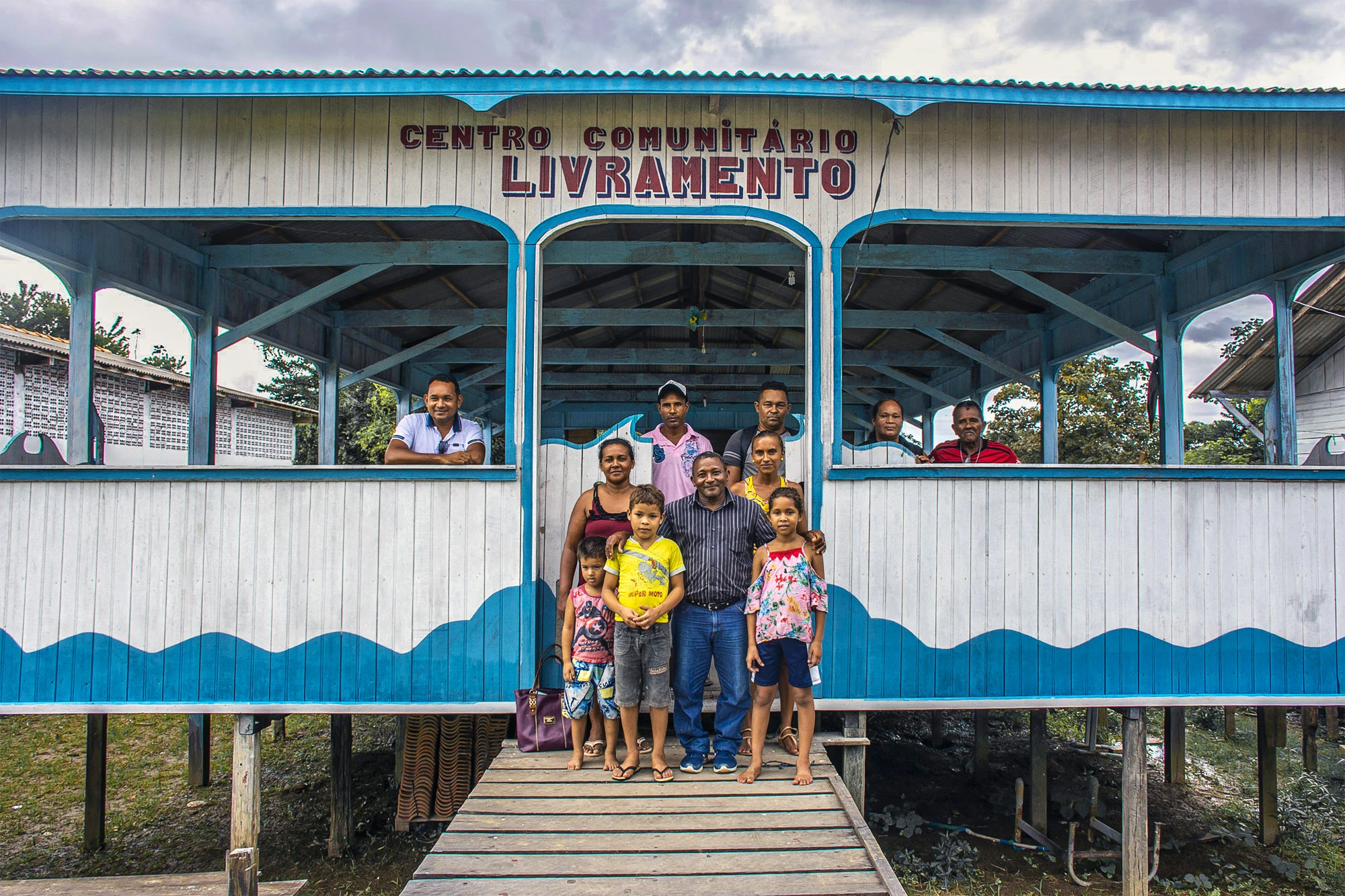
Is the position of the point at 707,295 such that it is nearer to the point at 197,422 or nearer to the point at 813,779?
the point at 197,422

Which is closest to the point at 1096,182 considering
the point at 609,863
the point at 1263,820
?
the point at 609,863

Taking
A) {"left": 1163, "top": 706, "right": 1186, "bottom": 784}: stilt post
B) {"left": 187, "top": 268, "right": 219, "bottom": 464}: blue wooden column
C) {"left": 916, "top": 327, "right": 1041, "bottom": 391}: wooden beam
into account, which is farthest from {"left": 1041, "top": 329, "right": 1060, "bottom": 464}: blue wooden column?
{"left": 187, "top": 268, "right": 219, "bottom": 464}: blue wooden column

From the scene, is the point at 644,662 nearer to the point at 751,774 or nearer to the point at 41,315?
the point at 751,774

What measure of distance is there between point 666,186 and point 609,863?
139 inches

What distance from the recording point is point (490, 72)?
14.1 ft

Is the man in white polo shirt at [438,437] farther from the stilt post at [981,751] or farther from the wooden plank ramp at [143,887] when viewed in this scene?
the stilt post at [981,751]

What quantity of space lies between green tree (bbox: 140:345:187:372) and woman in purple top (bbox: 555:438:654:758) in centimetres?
3444

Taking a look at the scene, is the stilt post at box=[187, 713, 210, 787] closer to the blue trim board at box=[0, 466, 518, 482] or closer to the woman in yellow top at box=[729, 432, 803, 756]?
the blue trim board at box=[0, 466, 518, 482]

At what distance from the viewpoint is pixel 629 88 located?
4.31m

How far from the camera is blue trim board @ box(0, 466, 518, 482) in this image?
4402 mm

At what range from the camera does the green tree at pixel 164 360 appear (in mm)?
32906

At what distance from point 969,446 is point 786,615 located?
226cm

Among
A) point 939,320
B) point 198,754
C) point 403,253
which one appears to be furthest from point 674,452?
point 198,754

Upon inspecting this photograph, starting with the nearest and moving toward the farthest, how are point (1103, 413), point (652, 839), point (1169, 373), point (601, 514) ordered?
point (652, 839)
point (601, 514)
point (1169, 373)
point (1103, 413)
